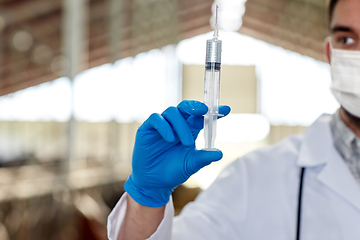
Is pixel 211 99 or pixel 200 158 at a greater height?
pixel 211 99

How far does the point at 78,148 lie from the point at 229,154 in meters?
5.08

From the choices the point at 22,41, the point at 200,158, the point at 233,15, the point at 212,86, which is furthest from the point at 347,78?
the point at 233,15

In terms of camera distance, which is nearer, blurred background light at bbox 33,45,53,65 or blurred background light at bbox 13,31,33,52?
blurred background light at bbox 13,31,33,52

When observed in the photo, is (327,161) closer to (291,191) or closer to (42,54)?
(291,191)

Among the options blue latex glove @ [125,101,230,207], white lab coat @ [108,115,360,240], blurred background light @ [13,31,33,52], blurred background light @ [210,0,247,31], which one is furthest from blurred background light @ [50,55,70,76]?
blurred background light @ [210,0,247,31]

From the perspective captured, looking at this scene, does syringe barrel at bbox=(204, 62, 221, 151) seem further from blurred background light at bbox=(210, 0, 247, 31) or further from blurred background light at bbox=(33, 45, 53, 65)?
blurred background light at bbox=(210, 0, 247, 31)

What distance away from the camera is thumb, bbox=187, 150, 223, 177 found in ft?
2.61

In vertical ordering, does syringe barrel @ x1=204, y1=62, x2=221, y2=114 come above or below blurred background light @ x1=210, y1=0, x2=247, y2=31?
below

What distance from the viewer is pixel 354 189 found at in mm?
1123

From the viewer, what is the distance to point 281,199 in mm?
1196

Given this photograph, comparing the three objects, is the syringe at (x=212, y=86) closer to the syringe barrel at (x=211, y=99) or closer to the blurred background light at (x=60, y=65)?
the syringe barrel at (x=211, y=99)

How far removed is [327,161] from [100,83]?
293cm

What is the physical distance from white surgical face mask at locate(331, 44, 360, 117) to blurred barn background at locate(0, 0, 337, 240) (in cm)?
43

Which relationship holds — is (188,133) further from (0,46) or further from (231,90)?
(231,90)
